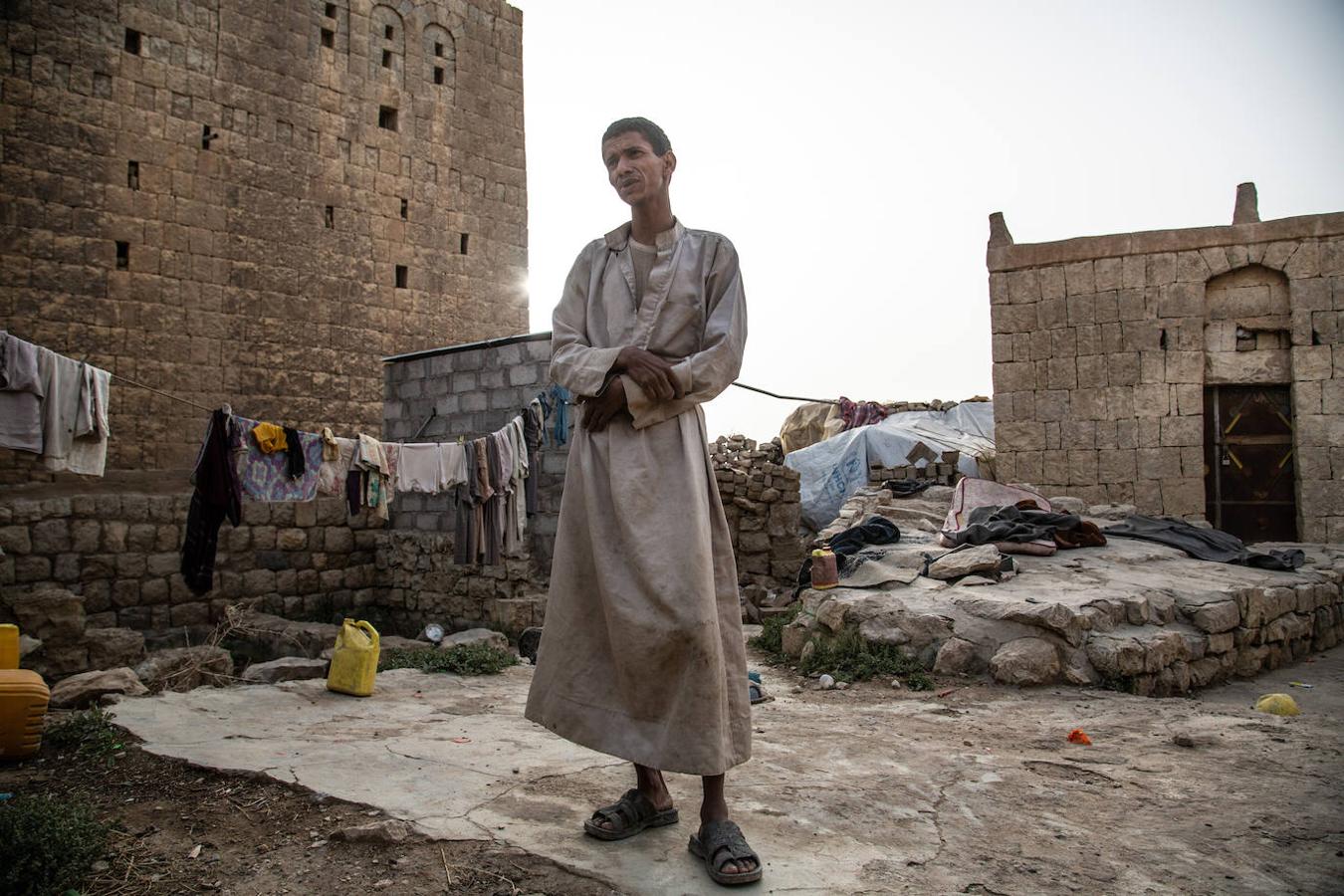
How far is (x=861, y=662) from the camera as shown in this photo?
525cm

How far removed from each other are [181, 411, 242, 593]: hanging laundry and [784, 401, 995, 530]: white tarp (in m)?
7.84

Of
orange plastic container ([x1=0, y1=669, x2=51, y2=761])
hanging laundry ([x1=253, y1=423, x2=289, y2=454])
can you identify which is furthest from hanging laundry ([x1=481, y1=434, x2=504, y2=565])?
orange plastic container ([x1=0, y1=669, x2=51, y2=761])

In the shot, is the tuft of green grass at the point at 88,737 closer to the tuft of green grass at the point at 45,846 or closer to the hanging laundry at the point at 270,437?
the tuft of green grass at the point at 45,846

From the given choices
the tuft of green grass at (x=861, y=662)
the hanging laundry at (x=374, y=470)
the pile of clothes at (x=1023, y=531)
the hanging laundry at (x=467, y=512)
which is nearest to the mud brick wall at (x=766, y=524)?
the pile of clothes at (x=1023, y=531)

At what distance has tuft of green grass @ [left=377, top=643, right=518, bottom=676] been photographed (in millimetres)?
5590

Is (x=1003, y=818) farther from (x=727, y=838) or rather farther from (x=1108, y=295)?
(x=1108, y=295)

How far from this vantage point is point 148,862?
226cm

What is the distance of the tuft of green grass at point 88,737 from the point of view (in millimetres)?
3275

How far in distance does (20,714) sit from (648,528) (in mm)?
2656

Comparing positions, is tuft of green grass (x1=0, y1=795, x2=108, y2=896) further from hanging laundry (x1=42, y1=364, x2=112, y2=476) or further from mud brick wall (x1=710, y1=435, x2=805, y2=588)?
mud brick wall (x1=710, y1=435, x2=805, y2=588)

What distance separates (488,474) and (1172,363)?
8.29 metres

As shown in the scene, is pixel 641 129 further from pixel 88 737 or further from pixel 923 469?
pixel 923 469

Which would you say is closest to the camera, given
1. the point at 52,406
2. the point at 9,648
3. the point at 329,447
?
the point at 9,648

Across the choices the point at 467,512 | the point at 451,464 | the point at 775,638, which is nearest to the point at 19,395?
the point at 451,464
